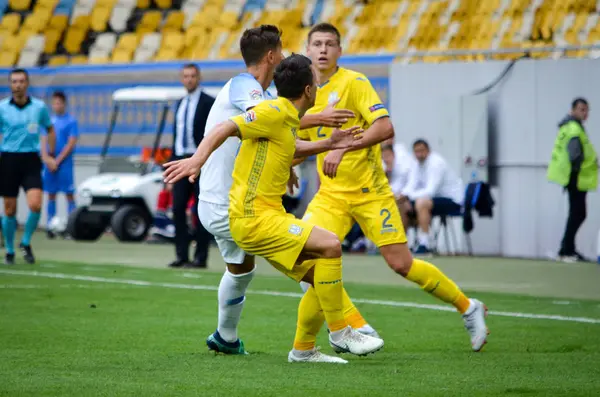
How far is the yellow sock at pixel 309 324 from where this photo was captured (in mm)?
7867

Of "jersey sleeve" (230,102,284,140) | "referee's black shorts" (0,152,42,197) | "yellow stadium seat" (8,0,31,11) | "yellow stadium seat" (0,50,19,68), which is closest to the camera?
"jersey sleeve" (230,102,284,140)

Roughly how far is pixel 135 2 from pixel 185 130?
13.5 meters

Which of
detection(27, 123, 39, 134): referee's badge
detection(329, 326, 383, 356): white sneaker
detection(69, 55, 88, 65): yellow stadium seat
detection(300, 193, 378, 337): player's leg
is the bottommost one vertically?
detection(329, 326, 383, 356): white sneaker

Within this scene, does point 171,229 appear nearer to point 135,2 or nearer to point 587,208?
point 587,208

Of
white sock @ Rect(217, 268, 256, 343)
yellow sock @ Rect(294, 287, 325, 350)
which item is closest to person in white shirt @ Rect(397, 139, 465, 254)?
white sock @ Rect(217, 268, 256, 343)

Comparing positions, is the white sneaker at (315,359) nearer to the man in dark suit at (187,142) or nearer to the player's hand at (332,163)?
the player's hand at (332,163)

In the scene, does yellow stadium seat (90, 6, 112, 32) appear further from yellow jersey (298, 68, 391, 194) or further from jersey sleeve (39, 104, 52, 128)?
yellow jersey (298, 68, 391, 194)

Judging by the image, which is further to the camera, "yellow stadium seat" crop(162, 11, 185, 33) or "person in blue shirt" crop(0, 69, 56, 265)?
"yellow stadium seat" crop(162, 11, 185, 33)

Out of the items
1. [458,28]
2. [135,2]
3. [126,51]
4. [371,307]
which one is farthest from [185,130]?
[135,2]

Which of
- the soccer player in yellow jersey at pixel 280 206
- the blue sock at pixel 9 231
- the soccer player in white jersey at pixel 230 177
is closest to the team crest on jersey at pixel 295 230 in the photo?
the soccer player in yellow jersey at pixel 280 206

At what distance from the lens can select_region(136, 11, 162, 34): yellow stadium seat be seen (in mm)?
27203

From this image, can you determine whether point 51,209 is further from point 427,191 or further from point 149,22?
point 427,191

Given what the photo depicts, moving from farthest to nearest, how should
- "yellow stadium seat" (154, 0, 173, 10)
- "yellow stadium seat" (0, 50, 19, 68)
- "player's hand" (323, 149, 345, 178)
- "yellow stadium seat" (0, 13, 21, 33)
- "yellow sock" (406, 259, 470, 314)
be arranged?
"yellow stadium seat" (0, 13, 21, 33), "yellow stadium seat" (154, 0, 173, 10), "yellow stadium seat" (0, 50, 19, 68), "yellow sock" (406, 259, 470, 314), "player's hand" (323, 149, 345, 178)

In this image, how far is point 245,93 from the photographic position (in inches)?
316
